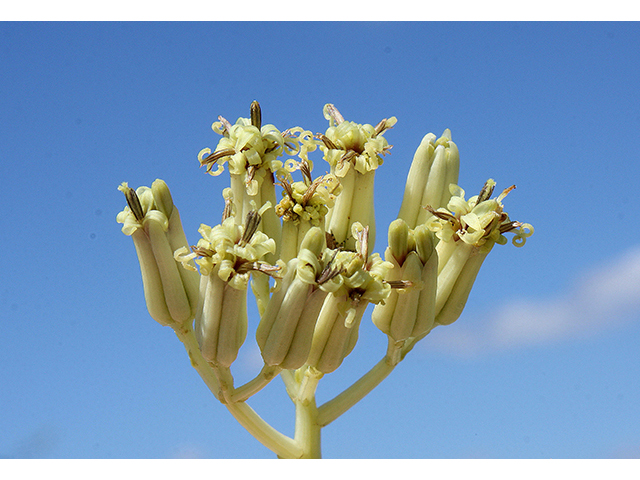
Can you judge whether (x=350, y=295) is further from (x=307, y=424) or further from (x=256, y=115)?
(x=256, y=115)

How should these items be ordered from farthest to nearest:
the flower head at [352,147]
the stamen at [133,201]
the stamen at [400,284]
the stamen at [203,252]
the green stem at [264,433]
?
the flower head at [352,147], the green stem at [264,433], the stamen at [133,201], the stamen at [400,284], the stamen at [203,252]

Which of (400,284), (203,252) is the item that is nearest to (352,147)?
(400,284)

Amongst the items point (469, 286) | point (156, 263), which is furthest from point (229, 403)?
point (469, 286)

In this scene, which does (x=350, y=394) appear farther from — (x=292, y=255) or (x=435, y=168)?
(x=435, y=168)

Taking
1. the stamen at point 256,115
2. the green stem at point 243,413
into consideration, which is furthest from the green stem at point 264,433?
the stamen at point 256,115

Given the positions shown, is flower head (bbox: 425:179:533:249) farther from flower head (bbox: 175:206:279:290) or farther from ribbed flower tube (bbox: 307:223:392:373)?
flower head (bbox: 175:206:279:290)

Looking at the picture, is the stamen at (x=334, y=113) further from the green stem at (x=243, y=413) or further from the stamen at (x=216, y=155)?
the green stem at (x=243, y=413)

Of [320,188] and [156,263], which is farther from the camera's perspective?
[320,188]

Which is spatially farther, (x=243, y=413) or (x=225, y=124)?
(x=225, y=124)
